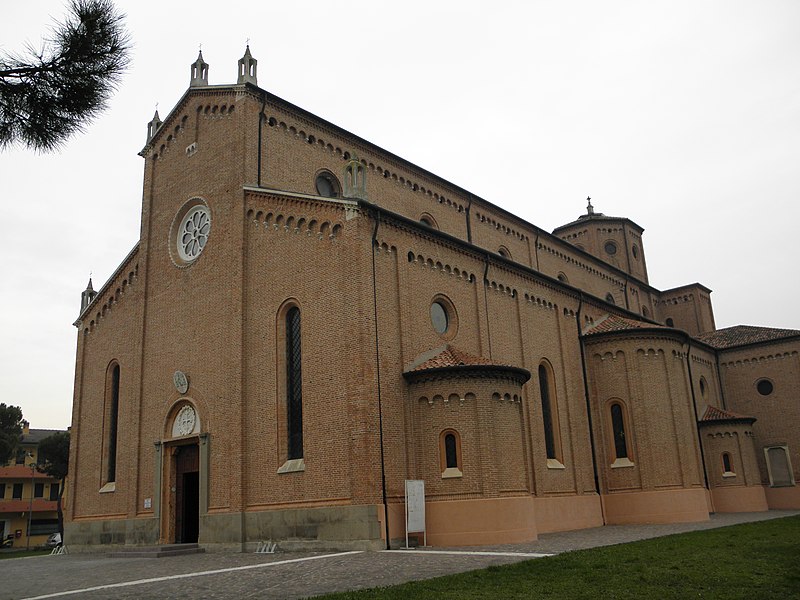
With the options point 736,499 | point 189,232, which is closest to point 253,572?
point 189,232

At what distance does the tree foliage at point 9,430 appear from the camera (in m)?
55.3

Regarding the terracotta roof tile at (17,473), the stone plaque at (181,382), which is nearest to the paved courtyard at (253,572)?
the stone plaque at (181,382)

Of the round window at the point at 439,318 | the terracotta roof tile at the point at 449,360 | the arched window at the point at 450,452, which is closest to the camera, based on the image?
the arched window at the point at 450,452

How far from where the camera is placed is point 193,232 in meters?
25.6

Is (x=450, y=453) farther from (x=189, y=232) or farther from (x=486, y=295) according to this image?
(x=189, y=232)

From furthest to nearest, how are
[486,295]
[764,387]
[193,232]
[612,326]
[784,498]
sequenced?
1. [764,387]
2. [784,498]
3. [612,326]
4. [193,232]
5. [486,295]

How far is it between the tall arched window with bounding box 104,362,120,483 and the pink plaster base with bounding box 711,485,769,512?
26.4 metres

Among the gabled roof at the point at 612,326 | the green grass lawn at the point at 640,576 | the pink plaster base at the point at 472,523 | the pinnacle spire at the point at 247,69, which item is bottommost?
the green grass lawn at the point at 640,576

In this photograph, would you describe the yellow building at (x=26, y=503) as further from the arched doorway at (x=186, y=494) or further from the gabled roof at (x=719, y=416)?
the gabled roof at (x=719, y=416)

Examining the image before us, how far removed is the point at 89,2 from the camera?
8828mm

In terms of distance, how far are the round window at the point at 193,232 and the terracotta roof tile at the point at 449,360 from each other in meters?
9.20

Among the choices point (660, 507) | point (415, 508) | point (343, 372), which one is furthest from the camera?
point (660, 507)

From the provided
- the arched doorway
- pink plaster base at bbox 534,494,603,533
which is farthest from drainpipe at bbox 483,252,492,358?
the arched doorway

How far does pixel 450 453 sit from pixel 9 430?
51570 mm
